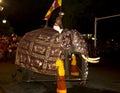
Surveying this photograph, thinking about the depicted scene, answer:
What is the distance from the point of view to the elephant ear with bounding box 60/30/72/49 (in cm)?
1172

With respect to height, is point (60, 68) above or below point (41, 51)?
below

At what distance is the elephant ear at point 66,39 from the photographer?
461 inches

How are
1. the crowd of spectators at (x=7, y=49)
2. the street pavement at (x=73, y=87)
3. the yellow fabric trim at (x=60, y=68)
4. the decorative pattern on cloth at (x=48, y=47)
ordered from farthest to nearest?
the crowd of spectators at (x=7, y=49) < the street pavement at (x=73, y=87) < the decorative pattern on cloth at (x=48, y=47) < the yellow fabric trim at (x=60, y=68)

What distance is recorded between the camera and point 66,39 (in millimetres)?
11773

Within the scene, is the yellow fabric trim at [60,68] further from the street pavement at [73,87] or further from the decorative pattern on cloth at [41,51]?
the street pavement at [73,87]

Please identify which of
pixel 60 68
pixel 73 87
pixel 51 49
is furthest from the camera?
pixel 73 87

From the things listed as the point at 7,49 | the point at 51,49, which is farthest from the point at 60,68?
the point at 7,49

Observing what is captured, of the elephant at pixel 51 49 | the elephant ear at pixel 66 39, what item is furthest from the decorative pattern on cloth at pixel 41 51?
the elephant ear at pixel 66 39

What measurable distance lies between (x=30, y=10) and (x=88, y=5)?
18683 mm

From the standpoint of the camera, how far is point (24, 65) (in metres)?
12.8

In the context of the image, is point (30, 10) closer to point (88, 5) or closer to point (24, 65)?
point (88, 5)

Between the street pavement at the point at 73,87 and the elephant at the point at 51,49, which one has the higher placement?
the elephant at the point at 51,49

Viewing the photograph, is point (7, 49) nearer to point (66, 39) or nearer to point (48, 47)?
point (48, 47)

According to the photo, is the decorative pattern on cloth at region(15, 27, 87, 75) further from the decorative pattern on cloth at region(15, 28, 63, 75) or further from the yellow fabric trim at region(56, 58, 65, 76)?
the yellow fabric trim at region(56, 58, 65, 76)
